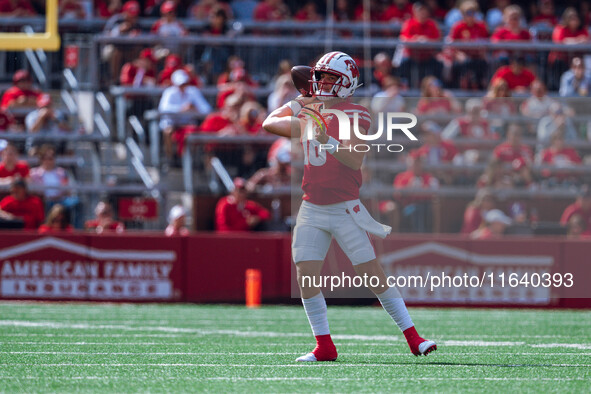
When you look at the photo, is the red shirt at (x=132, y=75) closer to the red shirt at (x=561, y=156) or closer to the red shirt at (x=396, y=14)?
the red shirt at (x=396, y=14)

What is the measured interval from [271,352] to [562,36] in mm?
11554

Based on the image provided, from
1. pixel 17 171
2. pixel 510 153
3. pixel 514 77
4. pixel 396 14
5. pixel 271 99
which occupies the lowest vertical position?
pixel 17 171

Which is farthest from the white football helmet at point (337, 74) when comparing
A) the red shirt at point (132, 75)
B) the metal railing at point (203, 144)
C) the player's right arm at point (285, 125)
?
the red shirt at point (132, 75)

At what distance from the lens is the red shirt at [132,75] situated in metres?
16.3

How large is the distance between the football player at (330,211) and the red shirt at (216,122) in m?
8.66

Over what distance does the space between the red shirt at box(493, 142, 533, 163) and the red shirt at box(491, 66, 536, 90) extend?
1.90 metres

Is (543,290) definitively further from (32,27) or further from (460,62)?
(32,27)

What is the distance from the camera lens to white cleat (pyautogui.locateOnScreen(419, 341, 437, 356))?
21.7ft

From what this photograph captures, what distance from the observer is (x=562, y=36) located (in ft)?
57.1

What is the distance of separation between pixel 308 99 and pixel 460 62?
10057 mm

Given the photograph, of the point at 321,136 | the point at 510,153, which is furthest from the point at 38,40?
the point at 321,136

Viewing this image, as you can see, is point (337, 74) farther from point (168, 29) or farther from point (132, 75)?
point (168, 29)

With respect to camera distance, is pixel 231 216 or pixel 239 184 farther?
pixel 231 216

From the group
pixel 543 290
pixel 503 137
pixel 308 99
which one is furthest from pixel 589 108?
pixel 308 99
